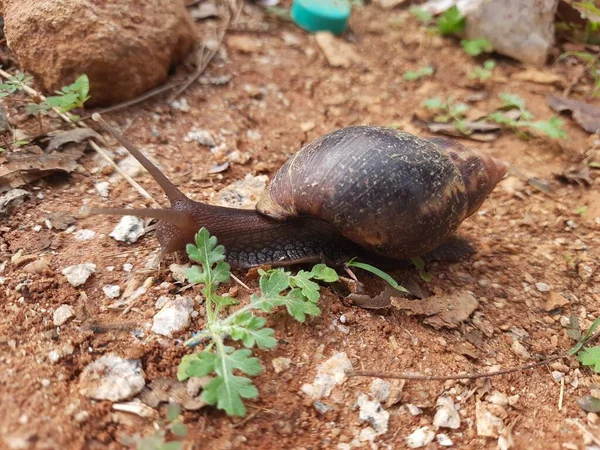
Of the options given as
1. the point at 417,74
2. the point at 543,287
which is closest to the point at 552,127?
the point at 417,74

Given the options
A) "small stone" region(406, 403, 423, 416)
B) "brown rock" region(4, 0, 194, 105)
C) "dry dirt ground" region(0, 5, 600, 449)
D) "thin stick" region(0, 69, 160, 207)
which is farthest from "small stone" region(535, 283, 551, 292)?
"brown rock" region(4, 0, 194, 105)

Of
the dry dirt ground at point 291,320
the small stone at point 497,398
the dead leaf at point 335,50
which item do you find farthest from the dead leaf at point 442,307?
the dead leaf at point 335,50

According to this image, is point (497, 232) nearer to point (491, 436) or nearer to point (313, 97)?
point (491, 436)

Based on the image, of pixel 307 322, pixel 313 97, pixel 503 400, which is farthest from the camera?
pixel 313 97

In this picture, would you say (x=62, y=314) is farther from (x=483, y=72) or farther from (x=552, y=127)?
(x=483, y=72)

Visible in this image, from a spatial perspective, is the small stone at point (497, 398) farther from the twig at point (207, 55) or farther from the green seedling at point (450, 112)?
the twig at point (207, 55)

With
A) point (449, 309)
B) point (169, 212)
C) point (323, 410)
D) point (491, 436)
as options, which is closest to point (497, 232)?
point (449, 309)
